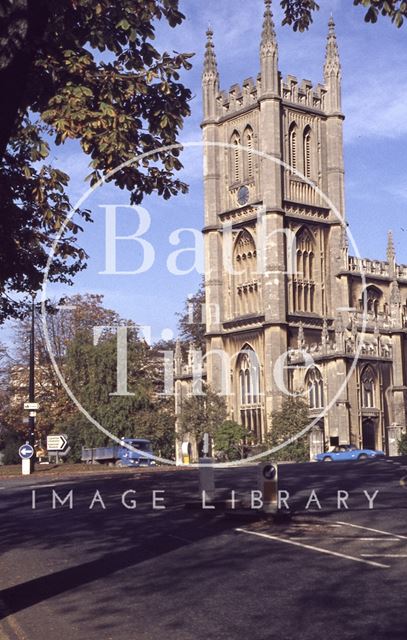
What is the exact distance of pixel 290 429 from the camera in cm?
6519

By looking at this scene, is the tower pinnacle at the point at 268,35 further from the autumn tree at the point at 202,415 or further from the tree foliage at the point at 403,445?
the tree foliage at the point at 403,445

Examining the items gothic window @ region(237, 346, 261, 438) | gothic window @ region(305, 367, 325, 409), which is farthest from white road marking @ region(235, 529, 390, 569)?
gothic window @ region(237, 346, 261, 438)

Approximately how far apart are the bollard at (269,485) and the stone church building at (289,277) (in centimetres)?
5172

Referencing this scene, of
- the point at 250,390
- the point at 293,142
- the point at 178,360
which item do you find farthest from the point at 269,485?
the point at 293,142

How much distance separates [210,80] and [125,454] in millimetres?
37238

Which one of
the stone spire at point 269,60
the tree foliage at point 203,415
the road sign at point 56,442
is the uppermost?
the stone spire at point 269,60

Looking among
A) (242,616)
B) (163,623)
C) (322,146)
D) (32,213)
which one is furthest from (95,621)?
(322,146)

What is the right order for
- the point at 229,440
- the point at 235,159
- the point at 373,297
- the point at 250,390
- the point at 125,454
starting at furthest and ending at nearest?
the point at 235,159 → the point at 373,297 → the point at 250,390 → the point at 229,440 → the point at 125,454

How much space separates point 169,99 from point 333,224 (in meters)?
66.7

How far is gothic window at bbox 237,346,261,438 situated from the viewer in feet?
240

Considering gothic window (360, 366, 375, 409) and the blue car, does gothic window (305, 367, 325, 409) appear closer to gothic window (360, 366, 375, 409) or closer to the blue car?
gothic window (360, 366, 375, 409)

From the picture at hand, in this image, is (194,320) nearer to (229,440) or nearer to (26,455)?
(229,440)

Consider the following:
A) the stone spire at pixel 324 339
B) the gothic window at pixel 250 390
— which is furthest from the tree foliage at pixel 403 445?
the gothic window at pixel 250 390

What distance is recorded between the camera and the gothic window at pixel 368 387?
233ft
